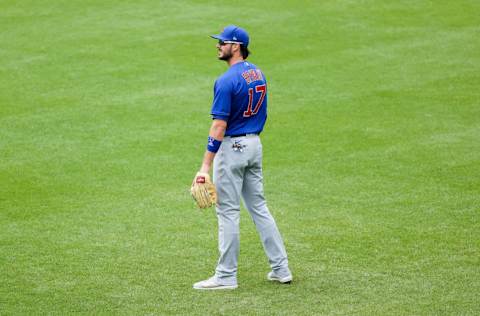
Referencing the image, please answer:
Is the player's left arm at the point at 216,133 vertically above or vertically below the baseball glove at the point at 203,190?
above

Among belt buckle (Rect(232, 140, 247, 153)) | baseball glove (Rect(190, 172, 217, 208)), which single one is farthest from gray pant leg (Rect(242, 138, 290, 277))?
baseball glove (Rect(190, 172, 217, 208))

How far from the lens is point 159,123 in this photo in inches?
454

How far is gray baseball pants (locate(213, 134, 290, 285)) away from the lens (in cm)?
651

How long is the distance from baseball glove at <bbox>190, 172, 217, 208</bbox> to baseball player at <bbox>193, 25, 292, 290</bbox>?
0.13 ft

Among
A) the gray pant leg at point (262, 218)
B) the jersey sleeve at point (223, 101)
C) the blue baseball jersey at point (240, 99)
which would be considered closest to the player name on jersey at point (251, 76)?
the blue baseball jersey at point (240, 99)

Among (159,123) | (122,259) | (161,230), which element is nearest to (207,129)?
(159,123)

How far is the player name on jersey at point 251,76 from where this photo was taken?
6426 mm

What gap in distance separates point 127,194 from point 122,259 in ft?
6.41

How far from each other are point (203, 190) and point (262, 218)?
579mm

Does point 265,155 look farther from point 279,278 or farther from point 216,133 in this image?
point 216,133

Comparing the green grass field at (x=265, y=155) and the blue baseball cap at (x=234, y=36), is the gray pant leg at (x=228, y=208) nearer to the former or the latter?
the green grass field at (x=265, y=155)

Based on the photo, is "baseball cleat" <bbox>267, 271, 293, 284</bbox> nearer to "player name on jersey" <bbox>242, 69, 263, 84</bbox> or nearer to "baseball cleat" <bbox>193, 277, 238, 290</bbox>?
"baseball cleat" <bbox>193, 277, 238, 290</bbox>

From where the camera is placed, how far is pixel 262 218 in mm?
6656

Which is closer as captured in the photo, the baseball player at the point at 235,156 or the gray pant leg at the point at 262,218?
the baseball player at the point at 235,156
